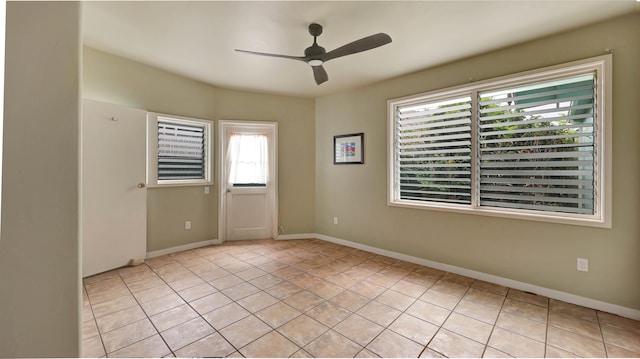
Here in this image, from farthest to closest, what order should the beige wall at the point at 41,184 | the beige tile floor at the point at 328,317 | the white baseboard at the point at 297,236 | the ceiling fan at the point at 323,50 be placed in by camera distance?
the white baseboard at the point at 297,236
the ceiling fan at the point at 323,50
the beige tile floor at the point at 328,317
the beige wall at the point at 41,184

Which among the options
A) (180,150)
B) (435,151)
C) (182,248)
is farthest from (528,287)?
(180,150)

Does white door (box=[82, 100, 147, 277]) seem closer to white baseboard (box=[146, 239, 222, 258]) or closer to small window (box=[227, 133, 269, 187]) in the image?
white baseboard (box=[146, 239, 222, 258])

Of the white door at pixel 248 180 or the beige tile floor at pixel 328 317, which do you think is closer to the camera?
the beige tile floor at pixel 328 317

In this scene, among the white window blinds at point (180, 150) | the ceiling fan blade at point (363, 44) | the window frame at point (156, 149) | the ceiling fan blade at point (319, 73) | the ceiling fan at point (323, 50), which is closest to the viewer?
the ceiling fan blade at point (363, 44)

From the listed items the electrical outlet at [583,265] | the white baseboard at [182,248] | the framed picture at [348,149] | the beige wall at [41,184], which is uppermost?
the framed picture at [348,149]

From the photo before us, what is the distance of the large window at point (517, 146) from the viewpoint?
2.29 m

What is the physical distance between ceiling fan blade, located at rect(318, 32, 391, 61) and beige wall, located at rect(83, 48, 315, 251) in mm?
2302

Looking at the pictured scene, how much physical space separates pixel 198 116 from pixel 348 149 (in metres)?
2.37

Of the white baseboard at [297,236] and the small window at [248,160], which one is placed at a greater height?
the small window at [248,160]

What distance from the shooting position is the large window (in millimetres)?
2293

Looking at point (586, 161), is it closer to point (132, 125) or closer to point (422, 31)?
point (422, 31)

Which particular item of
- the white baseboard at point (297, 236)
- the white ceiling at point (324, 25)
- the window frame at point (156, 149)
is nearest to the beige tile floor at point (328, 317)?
the window frame at point (156, 149)

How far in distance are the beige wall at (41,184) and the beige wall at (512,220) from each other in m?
3.29

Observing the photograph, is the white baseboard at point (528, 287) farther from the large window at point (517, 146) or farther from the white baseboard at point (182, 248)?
the white baseboard at point (182, 248)
